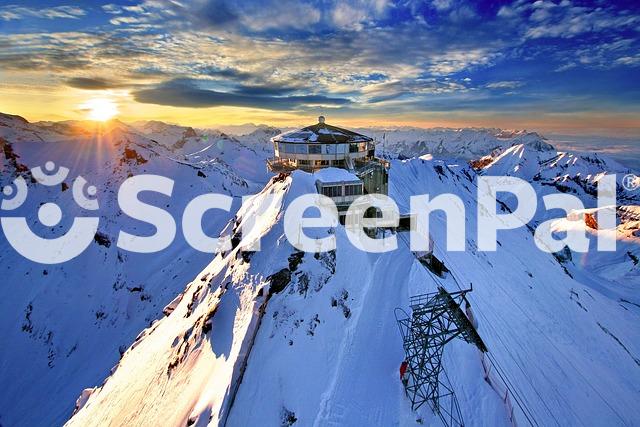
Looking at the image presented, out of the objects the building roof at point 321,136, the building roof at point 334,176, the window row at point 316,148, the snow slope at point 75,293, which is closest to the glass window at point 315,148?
the window row at point 316,148

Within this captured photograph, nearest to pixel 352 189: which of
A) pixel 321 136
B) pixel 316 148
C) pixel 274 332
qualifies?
pixel 316 148

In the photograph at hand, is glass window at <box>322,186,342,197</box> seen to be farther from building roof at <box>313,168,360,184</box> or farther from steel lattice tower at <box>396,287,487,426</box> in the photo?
steel lattice tower at <box>396,287,487,426</box>

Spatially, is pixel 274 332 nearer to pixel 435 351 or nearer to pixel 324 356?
pixel 324 356

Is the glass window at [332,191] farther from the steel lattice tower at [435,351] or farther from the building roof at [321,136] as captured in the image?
the steel lattice tower at [435,351]

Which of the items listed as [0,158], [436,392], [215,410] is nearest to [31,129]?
A: [0,158]

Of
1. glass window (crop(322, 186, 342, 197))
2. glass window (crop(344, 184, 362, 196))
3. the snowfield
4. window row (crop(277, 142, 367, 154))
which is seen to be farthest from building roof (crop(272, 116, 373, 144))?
glass window (crop(322, 186, 342, 197))

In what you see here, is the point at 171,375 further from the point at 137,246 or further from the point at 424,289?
the point at 137,246
